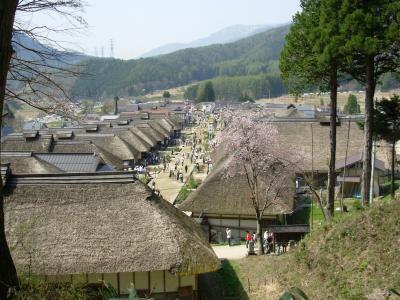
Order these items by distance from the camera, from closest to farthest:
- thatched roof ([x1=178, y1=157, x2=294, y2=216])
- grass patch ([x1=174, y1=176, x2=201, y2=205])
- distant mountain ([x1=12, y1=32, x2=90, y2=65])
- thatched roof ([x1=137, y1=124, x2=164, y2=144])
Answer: distant mountain ([x1=12, y1=32, x2=90, y2=65]) → thatched roof ([x1=178, y1=157, x2=294, y2=216]) → grass patch ([x1=174, y1=176, x2=201, y2=205]) → thatched roof ([x1=137, y1=124, x2=164, y2=144])

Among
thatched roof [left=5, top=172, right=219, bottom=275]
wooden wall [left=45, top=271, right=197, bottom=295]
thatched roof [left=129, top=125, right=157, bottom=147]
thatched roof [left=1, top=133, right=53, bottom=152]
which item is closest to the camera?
thatched roof [left=5, top=172, right=219, bottom=275]

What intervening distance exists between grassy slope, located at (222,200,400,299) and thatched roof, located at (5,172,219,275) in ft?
6.58

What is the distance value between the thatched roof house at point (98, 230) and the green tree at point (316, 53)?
670 cm

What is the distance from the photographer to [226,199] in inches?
941

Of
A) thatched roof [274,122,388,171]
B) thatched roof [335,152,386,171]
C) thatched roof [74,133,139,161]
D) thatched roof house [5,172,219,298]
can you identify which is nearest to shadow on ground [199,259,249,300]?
thatched roof house [5,172,219,298]

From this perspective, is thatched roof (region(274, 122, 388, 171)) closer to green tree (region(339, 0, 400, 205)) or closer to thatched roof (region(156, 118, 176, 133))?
green tree (region(339, 0, 400, 205))

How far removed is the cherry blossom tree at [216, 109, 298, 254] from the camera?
21.3m

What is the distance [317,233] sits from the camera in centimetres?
1385

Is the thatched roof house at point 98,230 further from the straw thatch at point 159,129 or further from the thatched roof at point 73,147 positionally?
the straw thatch at point 159,129

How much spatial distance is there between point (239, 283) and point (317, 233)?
125 inches

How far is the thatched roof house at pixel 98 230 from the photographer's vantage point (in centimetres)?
1287

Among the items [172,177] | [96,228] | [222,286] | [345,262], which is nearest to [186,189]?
[172,177]

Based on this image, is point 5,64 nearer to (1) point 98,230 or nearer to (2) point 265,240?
(1) point 98,230

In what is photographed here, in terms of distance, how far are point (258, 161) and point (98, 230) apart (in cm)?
1013
